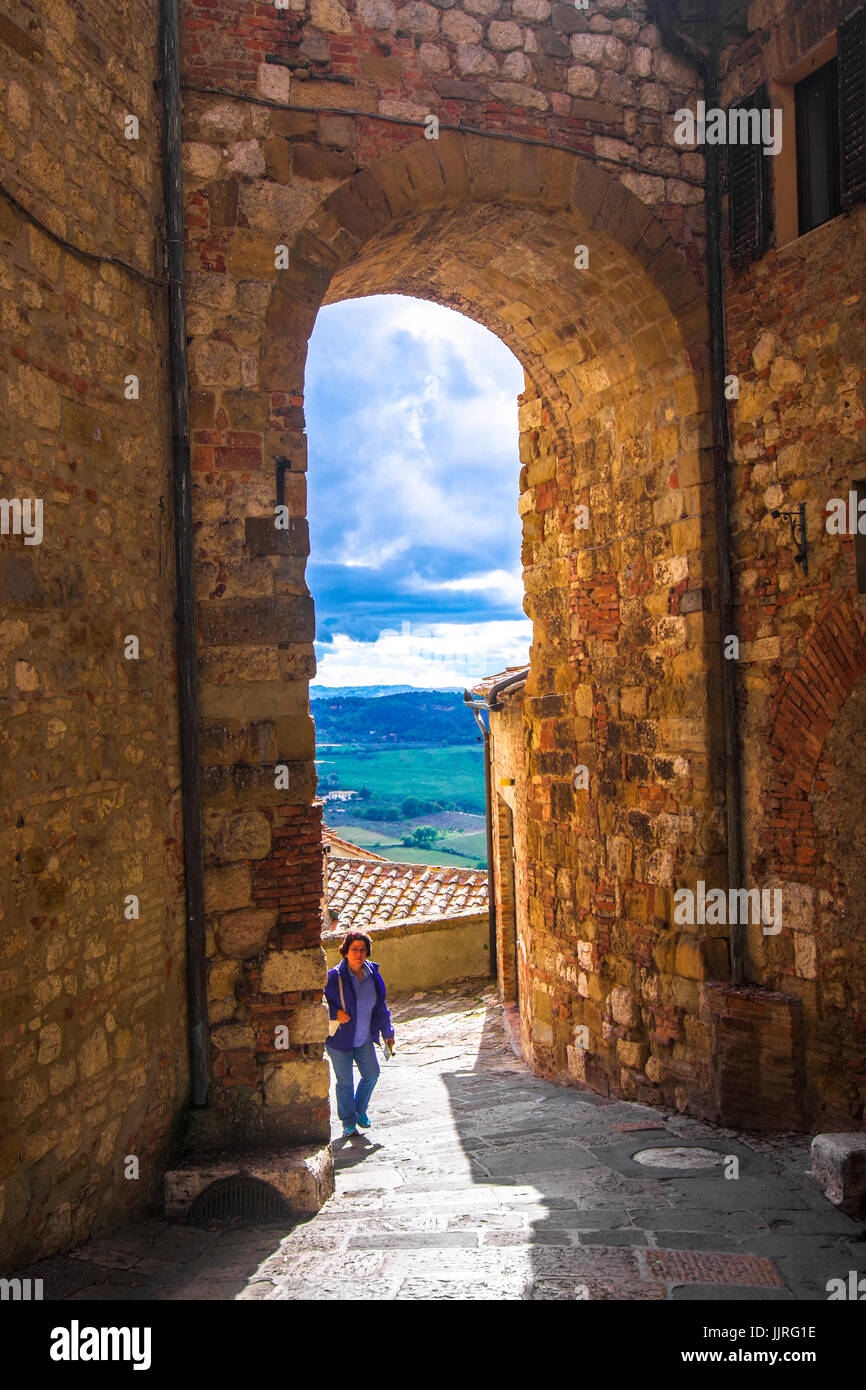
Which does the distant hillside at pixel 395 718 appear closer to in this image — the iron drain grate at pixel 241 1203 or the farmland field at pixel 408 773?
the farmland field at pixel 408 773

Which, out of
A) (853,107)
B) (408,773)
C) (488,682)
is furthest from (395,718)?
(853,107)

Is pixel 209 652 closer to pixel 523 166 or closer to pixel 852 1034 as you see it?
pixel 523 166

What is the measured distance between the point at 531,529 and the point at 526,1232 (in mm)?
5407

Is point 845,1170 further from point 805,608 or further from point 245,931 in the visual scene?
point 245,931

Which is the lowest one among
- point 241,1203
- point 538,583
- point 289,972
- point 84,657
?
point 241,1203

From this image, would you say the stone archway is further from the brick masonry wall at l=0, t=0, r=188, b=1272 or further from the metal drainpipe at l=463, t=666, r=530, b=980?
the metal drainpipe at l=463, t=666, r=530, b=980

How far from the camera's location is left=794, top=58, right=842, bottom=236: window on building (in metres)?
5.64

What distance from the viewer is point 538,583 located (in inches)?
329

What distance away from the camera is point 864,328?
530 centimetres

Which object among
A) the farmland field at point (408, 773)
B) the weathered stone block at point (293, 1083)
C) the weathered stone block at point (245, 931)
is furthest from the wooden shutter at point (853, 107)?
the farmland field at point (408, 773)

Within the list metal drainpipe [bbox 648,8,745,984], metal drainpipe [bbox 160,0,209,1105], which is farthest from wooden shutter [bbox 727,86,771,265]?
metal drainpipe [bbox 160,0,209,1105]

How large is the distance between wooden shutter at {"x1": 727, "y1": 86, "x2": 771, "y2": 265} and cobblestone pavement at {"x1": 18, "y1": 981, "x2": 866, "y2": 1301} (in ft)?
16.3

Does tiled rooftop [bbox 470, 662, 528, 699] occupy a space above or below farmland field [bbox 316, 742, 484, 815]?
Answer: above

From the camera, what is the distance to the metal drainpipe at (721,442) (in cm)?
618
